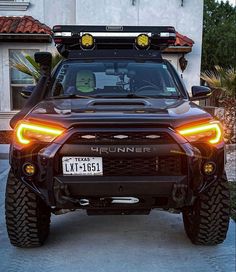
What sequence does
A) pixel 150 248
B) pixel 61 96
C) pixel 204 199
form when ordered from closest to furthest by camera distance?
1. pixel 204 199
2. pixel 150 248
3. pixel 61 96

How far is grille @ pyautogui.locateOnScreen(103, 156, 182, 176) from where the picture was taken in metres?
3.11

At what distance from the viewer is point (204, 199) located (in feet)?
11.3

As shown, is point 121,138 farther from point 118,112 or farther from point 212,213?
point 212,213

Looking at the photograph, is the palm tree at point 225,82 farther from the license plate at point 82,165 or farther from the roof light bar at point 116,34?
the license plate at point 82,165

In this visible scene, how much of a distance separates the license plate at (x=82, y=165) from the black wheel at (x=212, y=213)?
0.89 metres

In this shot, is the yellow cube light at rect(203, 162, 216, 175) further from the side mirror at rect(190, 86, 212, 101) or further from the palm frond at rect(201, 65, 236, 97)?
the palm frond at rect(201, 65, 236, 97)

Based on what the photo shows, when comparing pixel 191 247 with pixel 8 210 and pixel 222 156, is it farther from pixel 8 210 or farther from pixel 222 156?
pixel 8 210

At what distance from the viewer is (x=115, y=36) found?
4949 mm

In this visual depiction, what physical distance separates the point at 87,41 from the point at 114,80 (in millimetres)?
654

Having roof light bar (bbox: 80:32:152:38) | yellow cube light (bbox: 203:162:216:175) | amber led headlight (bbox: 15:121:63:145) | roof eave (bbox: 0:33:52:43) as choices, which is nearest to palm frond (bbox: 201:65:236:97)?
roof eave (bbox: 0:33:52:43)

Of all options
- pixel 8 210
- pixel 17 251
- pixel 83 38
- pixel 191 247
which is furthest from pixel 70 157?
pixel 83 38

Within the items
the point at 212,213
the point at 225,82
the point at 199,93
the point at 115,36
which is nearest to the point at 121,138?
the point at 212,213

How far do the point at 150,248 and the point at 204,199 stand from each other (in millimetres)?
679

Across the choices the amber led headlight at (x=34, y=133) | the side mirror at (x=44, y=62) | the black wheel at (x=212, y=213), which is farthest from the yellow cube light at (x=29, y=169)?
the side mirror at (x=44, y=62)
